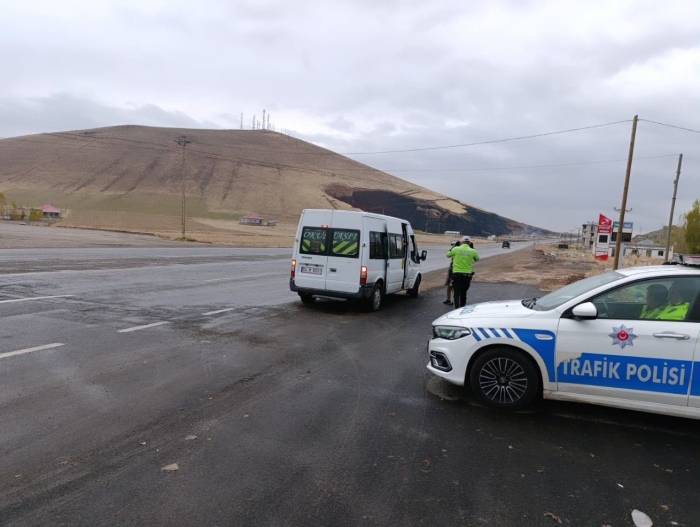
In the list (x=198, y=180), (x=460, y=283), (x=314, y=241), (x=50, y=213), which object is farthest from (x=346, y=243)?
(x=198, y=180)

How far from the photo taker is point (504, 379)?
513 cm

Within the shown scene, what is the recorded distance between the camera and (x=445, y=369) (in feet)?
17.7

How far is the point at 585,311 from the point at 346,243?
6.79 meters

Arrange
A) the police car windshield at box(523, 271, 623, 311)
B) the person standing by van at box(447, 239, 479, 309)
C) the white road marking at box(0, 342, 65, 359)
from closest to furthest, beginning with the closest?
the police car windshield at box(523, 271, 623, 311) < the white road marking at box(0, 342, 65, 359) < the person standing by van at box(447, 239, 479, 309)

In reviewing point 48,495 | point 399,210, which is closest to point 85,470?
point 48,495

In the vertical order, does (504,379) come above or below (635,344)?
below

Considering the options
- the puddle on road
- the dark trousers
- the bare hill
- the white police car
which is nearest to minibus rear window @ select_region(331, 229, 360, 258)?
the dark trousers

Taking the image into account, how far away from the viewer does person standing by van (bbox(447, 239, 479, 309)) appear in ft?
37.4

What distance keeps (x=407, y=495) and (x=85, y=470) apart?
2.20 meters

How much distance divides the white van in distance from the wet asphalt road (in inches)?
143

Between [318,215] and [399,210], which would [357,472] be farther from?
[399,210]

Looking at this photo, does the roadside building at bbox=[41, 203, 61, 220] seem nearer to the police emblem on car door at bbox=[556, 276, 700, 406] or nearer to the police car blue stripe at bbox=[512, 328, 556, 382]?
the police car blue stripe at bbox=[512, 328, 556, 382]

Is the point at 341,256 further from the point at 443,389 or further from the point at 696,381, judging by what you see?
the point at 696,381

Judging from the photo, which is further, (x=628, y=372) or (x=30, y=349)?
(x=30, y=349)
